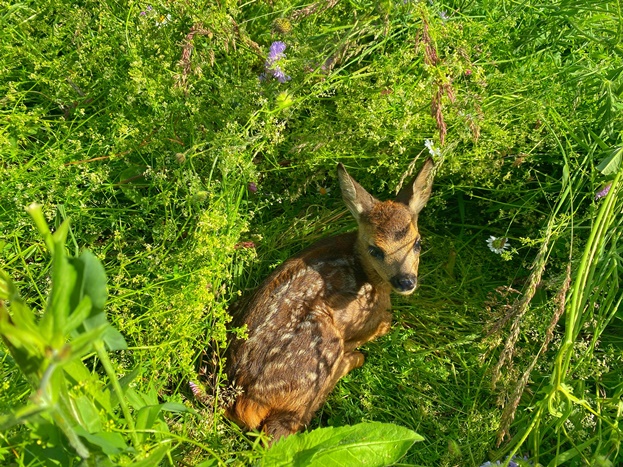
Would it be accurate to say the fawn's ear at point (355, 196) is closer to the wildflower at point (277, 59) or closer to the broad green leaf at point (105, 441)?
the wildflower at point (277, 59)

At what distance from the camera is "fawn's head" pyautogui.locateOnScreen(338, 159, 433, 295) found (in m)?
3.87

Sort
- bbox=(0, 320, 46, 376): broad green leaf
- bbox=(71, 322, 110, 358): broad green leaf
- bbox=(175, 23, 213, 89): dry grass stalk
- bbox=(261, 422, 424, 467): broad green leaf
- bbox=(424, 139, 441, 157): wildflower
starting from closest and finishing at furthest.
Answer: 1. bbox=(71, 322, 110, 358): broad green leaf
2. bbox=(0, 320, 46, 376): broad green leaf
3. bbox=(261, 422, 424, 467): broad green leaf
4. bbox=(175, 23, 213, 89): dry grass stalk
5. bbox=(424, 139, 441, 157): wildflower

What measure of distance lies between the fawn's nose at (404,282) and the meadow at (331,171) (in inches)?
18.2

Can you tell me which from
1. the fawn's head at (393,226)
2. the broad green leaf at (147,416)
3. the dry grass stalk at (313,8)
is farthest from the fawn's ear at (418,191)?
the broad green leaf at (147,416)

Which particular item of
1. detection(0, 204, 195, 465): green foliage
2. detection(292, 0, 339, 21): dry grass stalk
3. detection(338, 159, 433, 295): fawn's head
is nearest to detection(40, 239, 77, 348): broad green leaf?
detection(0, 204, 195, 465): green foliage

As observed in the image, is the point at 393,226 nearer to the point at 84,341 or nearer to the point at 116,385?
the point at 116,385

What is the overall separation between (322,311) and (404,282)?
22.2 inches

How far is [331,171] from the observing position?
4.04 meters

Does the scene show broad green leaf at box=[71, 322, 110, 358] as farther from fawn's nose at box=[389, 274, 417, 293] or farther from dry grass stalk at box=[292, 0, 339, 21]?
fawn's nose at box=[389, 274, 417, 293]

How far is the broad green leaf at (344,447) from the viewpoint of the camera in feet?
8.76

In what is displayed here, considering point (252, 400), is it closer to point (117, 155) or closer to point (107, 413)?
point (107, 413)

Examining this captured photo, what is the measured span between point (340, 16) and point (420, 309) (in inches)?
82.3

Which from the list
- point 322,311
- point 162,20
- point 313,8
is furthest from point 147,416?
point 162,20

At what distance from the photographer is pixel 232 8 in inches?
136
